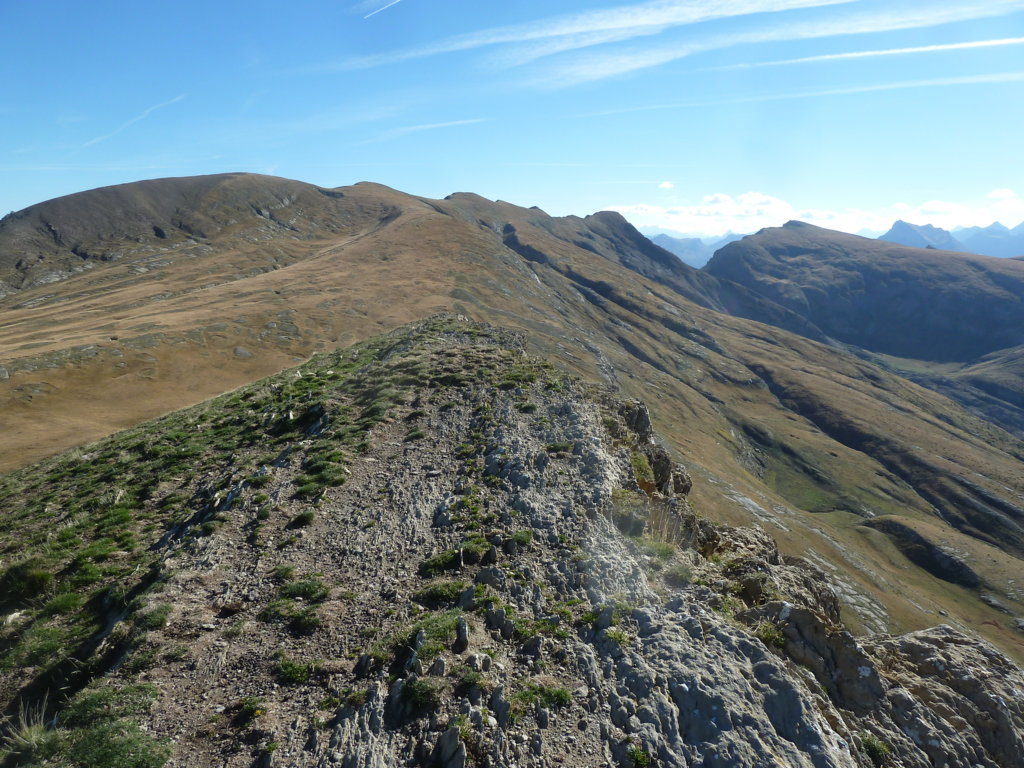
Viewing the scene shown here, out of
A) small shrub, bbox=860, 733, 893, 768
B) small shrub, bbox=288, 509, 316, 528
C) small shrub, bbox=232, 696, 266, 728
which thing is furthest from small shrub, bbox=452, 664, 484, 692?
small shrub, bbox=860, 733, 893, 768

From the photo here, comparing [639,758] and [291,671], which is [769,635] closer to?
[639,758]

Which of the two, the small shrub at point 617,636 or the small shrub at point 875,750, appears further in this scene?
the small shrub at point 617,636

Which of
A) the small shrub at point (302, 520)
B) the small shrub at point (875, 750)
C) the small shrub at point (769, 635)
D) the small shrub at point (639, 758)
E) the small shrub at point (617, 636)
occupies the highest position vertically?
the small shrub at point (302, 520)

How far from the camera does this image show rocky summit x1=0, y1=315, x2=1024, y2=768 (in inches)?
436

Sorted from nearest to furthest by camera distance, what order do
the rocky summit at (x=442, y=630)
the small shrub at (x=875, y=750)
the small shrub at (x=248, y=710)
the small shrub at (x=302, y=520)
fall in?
the rocky summit at (x=442, y=630) → the small shrub at (x=248, y=710) → the small shrub at (x=875, y=750) → the small shrub at (x=302, y=520)

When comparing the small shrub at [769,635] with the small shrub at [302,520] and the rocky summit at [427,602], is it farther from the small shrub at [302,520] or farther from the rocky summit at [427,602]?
the small shrub at [302,520]

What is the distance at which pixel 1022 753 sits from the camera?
1427 centimetres

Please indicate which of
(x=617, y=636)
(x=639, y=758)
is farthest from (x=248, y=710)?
(x=617, y=636)

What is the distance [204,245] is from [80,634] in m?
162

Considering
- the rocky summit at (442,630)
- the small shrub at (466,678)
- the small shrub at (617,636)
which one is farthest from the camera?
the small shrub at (617,636)

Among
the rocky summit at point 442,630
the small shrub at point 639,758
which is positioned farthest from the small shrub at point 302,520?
the small shrub at point 639,758

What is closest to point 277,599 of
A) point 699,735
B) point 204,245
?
point 699,735

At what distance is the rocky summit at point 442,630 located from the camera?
36.3 feet

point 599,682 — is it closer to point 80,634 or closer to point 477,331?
point 80,634
